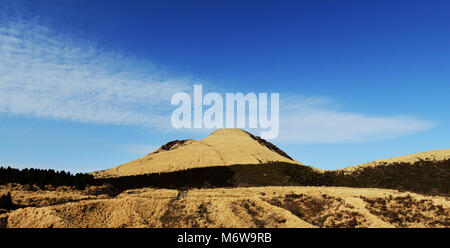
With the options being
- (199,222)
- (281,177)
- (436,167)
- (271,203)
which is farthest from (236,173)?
(436,167)

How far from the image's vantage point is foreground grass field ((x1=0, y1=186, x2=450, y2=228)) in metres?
19.5

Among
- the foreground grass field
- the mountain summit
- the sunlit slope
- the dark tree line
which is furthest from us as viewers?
the mountain summit

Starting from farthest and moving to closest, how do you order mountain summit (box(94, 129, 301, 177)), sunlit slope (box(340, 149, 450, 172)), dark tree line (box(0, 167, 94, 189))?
mountain summit (box(94, 129, 301, 177)), sunlit slope (box(340, 149, 450, 172)), dark tree line (box(0, 167, 94, 189))

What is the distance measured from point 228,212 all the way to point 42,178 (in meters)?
21.3

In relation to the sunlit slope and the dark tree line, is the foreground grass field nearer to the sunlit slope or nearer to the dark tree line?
the dark tree line

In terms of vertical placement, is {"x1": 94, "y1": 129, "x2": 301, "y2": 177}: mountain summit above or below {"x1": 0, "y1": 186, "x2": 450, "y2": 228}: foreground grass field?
above

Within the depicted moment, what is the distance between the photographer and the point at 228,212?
2058 centimetres

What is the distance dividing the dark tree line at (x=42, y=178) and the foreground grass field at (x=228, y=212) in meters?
6.01

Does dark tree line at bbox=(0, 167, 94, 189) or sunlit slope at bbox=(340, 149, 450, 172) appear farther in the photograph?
sunlit slope at bbox=(340, 149, 450, 172)

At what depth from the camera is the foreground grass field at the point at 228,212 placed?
19.5m

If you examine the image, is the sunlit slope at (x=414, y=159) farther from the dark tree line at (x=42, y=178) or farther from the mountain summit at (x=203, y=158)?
the dark tree line at (x=42, y=178)

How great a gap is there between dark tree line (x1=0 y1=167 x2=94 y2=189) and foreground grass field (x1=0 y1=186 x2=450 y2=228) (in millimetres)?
6012

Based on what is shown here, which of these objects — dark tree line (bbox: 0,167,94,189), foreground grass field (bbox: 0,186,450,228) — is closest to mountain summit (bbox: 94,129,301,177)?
dark tree line (bbox: 0,167,94,189)
